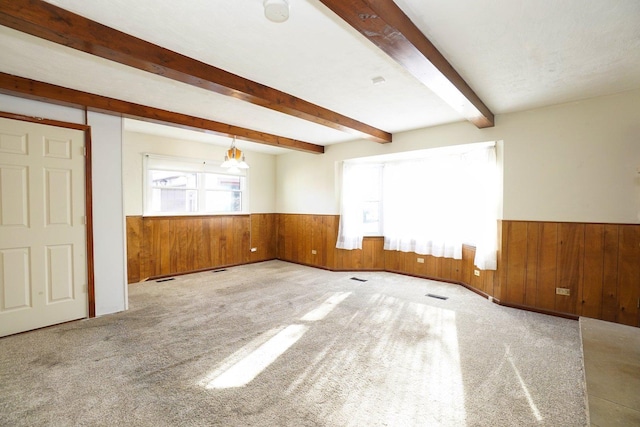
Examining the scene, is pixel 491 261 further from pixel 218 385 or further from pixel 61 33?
pixel 61 33

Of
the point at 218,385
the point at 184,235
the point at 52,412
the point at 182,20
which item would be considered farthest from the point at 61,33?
the point at 184,235

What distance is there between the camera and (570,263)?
3.40 meters

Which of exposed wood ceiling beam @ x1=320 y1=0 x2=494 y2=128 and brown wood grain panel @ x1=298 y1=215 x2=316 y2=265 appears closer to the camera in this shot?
exposed wood ceiling beam @ x1=320 y1=0 x2=494 y2=128

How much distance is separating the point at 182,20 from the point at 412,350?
3156mm

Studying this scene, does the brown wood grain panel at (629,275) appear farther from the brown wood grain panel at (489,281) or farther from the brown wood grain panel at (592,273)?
the brown wood grain panel at (489,281)

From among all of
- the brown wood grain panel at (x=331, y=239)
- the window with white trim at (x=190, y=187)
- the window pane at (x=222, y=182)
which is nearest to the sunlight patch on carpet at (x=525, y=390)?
the brown wood grain panel at (x=331, y=239)

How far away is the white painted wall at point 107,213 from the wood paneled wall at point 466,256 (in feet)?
5.04

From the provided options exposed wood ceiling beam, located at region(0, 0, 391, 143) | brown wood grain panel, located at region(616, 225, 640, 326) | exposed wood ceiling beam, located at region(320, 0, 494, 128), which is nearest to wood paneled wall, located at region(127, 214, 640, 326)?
brown wood grain panel, located at region(616, 225, 640, 326)

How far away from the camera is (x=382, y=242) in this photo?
580cm

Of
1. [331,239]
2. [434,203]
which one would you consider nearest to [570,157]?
[434,203]

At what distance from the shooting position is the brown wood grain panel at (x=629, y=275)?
3.03m

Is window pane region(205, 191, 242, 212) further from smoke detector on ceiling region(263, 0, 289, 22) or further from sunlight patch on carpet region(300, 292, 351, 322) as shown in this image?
smoke detector on ceiling region(263, 0, 289, 22)

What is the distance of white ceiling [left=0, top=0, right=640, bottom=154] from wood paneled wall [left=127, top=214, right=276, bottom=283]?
251 cm

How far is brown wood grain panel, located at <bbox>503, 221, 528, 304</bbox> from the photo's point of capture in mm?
3715
